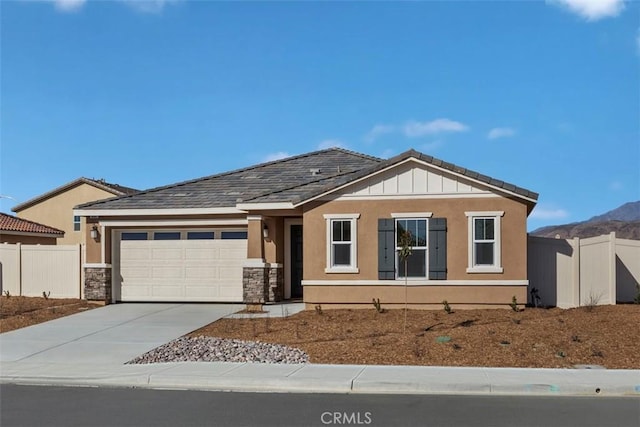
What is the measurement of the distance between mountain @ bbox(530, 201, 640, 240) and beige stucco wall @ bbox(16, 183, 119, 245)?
33426 millimetres

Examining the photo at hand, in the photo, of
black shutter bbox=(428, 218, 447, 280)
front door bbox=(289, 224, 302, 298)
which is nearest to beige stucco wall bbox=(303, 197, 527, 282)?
black shutter bbox=(428, 218, 447, 280)

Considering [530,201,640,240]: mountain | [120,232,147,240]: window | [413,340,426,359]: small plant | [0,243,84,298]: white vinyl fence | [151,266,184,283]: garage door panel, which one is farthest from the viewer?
[530,201,640,240]: mountain

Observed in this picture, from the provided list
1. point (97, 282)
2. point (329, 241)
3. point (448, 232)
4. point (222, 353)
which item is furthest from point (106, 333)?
point (448, 232)

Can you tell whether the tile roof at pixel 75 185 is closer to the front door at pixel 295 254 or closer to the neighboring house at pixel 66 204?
the neighboring house at pixel 66 204

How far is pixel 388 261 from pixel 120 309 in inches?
312

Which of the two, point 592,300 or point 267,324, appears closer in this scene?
point 267,324

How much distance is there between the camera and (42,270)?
2167 centimetres

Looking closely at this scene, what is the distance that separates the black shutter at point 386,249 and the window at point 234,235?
4553 millimetres

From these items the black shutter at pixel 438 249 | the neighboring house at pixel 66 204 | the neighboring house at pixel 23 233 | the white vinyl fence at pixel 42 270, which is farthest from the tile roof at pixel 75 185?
the black shutter at pixel 438 249

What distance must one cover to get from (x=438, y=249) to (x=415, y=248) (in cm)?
62

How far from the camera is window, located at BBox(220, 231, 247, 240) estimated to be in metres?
19.8

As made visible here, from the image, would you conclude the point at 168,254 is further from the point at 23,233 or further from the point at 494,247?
the point at 23,233

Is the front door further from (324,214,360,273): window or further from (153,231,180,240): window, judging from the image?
(153,231,180,240): window

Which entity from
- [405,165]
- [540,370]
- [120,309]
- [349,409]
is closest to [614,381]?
[540,370]
